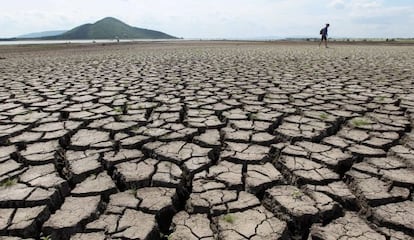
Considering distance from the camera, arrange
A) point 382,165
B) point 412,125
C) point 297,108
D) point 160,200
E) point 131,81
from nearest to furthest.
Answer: point 160,200 → point 382,165 → point 412,125 → point 297,108 → point 131,81

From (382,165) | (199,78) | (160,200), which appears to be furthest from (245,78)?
(160,200)

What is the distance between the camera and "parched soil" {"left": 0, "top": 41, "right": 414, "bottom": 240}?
1.67 meters

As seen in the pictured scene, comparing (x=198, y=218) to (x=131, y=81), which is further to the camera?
(x=131, y=81)

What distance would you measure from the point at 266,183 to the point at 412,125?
1939 mm

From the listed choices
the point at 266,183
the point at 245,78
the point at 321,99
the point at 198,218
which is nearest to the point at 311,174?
the point at 266,183

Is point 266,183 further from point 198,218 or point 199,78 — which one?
point 199,78

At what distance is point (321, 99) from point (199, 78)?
Result: 243cm

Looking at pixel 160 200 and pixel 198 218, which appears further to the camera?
pixel 160 200

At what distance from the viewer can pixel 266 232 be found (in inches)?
62.9

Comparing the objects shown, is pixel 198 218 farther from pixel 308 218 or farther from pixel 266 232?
pixel 308 218

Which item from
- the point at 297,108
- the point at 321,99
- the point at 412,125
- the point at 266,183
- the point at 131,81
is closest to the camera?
the point at 266,183

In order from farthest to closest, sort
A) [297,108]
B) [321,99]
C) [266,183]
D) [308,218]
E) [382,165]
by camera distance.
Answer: [321,99], [297,108], [382,165], [266,183], [308,218]

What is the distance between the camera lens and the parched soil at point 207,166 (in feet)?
5.48

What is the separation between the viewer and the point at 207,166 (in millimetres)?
2303
